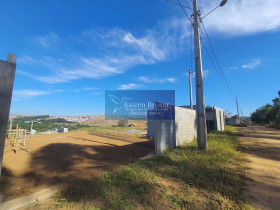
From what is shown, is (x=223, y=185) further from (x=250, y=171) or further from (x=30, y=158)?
(x=30, y=158)

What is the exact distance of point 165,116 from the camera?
6320 mm

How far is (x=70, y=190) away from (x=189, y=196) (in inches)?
92.4

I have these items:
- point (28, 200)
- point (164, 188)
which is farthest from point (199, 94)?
point (28, 200)

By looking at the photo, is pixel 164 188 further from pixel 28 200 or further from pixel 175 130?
pixel 175 130

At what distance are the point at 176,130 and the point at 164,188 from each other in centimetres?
419

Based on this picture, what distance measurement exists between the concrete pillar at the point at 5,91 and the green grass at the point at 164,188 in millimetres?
1540

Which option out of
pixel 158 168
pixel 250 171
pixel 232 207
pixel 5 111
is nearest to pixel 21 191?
pixel 5 111

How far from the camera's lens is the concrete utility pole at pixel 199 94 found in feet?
19.3

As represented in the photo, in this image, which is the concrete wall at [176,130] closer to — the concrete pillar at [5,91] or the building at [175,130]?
the building at [175,130]

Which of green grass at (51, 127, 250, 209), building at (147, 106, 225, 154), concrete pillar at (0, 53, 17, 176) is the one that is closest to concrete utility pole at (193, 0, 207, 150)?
building at (147, 106, 225, 154)

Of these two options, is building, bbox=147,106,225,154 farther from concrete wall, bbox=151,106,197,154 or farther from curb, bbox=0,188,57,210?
curb, bbox=0,188,57,210

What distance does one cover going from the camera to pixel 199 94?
6062 mm

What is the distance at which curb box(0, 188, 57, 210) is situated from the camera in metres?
2.37

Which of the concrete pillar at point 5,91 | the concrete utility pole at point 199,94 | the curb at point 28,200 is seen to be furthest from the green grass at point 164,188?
the concrete utility pole at point 199,94
